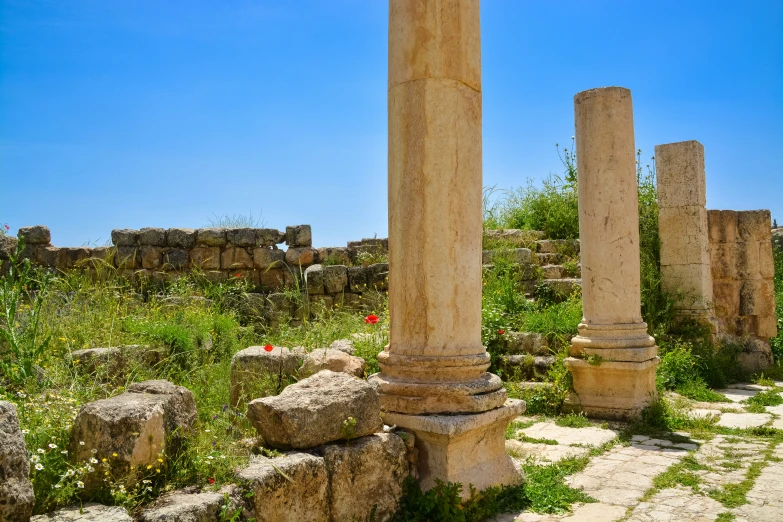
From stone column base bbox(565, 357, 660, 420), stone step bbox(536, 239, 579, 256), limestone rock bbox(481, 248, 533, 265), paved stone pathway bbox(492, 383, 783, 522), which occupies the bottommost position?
paved stone pathway bbox(492, 383, 783, 522)

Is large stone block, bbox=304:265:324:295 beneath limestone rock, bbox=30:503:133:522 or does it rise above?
above

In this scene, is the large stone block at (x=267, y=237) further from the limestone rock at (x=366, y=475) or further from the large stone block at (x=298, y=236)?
the limestone rock at (x=366, y=475)

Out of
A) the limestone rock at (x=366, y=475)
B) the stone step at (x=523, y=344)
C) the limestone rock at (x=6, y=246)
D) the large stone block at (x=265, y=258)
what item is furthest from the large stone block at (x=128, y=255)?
the limestone rock at (x=366, y=475)

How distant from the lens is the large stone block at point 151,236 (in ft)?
38.0

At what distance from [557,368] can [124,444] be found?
550cm

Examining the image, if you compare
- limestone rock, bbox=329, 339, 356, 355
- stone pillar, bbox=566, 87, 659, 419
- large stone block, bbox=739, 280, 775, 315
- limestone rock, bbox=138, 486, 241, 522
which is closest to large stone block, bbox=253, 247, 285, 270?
limestone rock, bbox=329, 339, 356, 355

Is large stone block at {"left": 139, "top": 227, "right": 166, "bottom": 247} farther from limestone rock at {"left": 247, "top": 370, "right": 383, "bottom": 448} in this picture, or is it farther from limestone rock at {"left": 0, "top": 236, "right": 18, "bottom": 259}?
limestone rock at {"left": 247, "top": 370, "right": 383, "bottom": 448}

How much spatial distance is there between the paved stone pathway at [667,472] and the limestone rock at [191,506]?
1.85 metres

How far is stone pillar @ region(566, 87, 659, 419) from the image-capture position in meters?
7.15

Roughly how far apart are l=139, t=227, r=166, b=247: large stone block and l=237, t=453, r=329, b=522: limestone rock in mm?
8921

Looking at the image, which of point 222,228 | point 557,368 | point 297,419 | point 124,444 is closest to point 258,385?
point 297,419

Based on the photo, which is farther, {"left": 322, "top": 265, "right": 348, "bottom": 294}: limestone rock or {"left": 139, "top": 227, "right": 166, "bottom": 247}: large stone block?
{"left": 139, "top": 227, "right": 166, "bottom": 247}: large stone block

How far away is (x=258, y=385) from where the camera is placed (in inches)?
200

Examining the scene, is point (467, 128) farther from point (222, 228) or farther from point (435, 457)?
point (222, 228)
